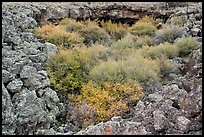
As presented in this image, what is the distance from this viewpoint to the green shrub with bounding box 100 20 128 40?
49.2 feet

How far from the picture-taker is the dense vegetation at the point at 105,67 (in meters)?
8.70

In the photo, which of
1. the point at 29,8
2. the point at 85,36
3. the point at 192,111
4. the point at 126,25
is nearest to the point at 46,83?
the point at 192,111

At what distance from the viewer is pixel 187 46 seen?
11.6 metres

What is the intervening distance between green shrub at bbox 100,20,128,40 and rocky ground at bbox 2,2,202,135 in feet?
11.2

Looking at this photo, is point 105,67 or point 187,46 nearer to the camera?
point 105,67

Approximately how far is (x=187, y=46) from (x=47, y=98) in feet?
18.3

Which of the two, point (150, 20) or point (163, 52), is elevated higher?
point (150, 20)

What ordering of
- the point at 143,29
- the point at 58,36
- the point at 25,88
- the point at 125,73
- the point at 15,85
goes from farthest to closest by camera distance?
the point at 143,29, the point at 58,36, the point at 125,73, the point at 25,88, the point at 15,85

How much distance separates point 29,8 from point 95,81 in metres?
6.21

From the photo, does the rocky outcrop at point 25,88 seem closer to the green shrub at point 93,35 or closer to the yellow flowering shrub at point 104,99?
the yellow flowering shrub at point 104,99

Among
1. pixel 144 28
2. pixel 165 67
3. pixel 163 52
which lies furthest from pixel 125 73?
pixel 144 28

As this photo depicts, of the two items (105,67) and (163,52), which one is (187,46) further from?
(105,67)

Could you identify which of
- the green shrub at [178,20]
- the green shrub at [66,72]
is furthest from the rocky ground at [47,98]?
the green shrub at [178,20]

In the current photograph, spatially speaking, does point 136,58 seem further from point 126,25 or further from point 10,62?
point 126,25
